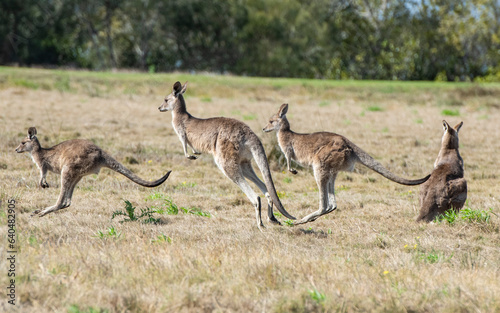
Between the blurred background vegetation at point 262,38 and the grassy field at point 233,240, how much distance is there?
32.0 meters

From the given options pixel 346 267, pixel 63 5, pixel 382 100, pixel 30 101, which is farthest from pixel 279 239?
pixel 63 5

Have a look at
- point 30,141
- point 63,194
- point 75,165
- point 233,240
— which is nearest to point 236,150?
point 233,240

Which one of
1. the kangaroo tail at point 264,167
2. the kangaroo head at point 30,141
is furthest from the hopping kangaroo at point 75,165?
the kangaroo tail at point 264,167

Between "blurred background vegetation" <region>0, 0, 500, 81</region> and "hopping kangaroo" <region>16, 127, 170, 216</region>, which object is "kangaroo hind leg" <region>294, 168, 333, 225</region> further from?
"blurred background vegetation" <region>0, 0, 500, 81</region>

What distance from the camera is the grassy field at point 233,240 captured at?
451cm

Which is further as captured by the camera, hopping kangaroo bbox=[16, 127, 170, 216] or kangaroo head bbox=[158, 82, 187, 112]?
kangaroo head bbox=[158, 82, 187, 112]

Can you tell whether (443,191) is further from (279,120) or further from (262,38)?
(262,38)

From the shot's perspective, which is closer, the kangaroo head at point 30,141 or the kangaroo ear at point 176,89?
the kangaroo head at point 30,141

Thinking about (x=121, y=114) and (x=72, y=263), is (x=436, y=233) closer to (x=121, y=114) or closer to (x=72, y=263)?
(x=72, y=263)

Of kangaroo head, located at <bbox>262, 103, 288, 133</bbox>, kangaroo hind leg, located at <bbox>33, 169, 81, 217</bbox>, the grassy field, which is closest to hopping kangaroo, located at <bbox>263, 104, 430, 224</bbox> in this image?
the grassy field

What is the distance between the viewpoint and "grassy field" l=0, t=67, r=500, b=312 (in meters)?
4.51

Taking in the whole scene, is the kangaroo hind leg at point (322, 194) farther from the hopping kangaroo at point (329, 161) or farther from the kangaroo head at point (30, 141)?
the kangaroo head at point (30, 141)

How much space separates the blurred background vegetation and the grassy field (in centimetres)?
3201

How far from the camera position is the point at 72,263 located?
16.9 feet
